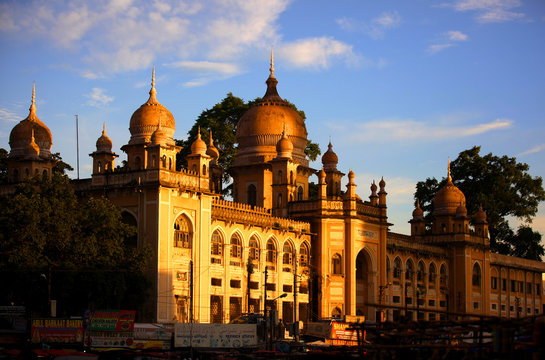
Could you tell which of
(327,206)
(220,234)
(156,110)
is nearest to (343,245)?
(327,206)

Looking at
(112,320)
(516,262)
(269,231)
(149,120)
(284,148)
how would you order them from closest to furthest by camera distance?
1. (112,320)
2. (149,120)
3. (269,231)
4. (284,148)
5. (516,262)

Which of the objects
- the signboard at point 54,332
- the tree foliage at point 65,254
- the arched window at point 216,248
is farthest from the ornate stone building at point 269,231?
the signboard at point 54,332

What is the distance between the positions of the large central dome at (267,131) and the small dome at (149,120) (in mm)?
9778

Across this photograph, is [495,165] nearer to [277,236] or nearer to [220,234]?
[277,236]

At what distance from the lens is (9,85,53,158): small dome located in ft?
173

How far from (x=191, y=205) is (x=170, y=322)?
5.98 meters

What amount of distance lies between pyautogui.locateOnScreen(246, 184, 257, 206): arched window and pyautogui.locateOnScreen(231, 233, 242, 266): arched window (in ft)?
28.0

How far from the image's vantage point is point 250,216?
53250 mm

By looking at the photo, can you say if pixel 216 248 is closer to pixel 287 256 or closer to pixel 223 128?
pixel 287 256

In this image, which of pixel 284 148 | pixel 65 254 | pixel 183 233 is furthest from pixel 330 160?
pixel 65 254

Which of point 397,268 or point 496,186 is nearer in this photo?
point 397,268

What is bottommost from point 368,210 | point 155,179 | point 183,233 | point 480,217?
point 183,233

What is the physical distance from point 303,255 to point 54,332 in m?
24.4

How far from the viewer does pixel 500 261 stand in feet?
247
